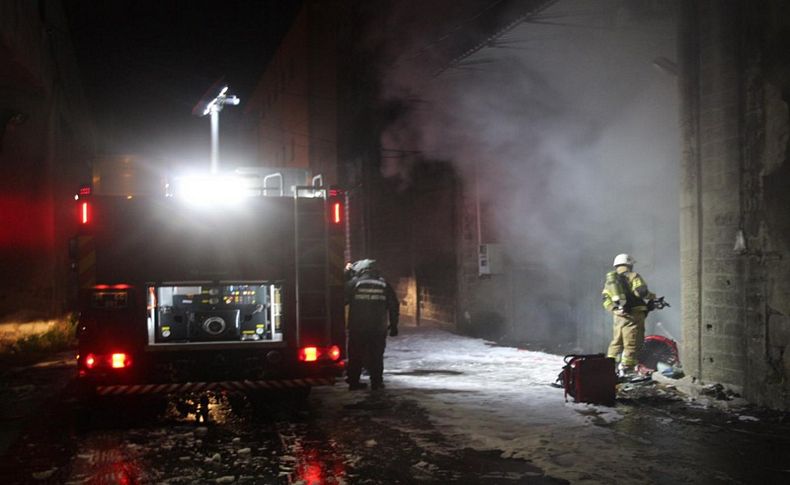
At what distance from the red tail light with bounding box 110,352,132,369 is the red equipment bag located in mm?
4556

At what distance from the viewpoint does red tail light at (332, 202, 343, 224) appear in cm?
706

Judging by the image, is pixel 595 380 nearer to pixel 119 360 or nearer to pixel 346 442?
pixel 346 442

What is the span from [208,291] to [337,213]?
155cm

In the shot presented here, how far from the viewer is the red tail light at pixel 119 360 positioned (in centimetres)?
637

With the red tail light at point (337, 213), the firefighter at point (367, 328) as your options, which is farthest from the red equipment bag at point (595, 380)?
the red tail light at point (337, 213)

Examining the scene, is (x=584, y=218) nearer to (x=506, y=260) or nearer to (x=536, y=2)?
(x=506, y=260)

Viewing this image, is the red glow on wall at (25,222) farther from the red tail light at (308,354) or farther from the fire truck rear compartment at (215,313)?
the red tail light at (308,354)

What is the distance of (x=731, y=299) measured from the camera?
758 cm

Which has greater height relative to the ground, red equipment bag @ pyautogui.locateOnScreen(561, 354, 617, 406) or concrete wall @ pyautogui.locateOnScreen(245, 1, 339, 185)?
concrete wall @ pyautogui.locateOnScreen(245, 1, 339, 185)

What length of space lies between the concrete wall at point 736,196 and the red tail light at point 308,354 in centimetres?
450

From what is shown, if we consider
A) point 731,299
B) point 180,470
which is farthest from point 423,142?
point 180,470

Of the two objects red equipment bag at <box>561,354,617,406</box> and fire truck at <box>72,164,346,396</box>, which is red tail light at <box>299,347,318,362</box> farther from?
red equipment bag at <box>561,354,617,406</box>

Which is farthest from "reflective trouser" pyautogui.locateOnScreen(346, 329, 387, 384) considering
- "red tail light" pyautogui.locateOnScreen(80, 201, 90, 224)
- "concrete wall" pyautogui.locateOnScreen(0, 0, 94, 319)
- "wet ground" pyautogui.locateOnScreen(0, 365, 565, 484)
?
"concrete wall" pyautogui.locateOnScreen(0, 0, 94, 319)

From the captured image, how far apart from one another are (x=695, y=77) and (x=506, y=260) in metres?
6.82
